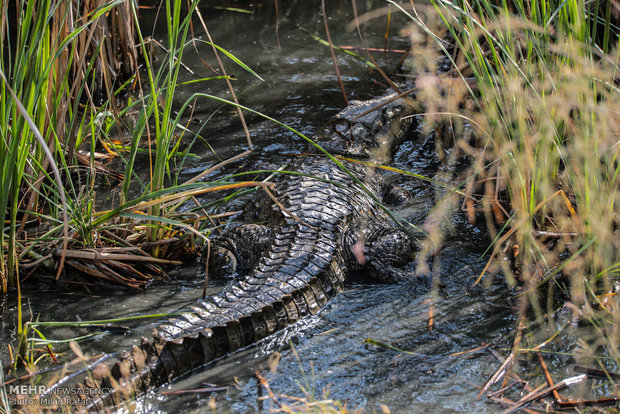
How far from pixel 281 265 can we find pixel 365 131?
2011 millimetres

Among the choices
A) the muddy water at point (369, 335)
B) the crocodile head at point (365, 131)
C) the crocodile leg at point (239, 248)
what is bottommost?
the muddy water at point (369, 335)

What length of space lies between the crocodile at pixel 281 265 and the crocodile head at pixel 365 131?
1 centimetres

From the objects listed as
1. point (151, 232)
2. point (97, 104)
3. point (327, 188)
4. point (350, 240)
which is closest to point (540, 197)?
point (350, 240)

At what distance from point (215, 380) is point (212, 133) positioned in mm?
2794

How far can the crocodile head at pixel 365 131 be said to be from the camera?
4715 millimetres

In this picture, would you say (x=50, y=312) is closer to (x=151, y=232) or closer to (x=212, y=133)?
(x=151, y=232)

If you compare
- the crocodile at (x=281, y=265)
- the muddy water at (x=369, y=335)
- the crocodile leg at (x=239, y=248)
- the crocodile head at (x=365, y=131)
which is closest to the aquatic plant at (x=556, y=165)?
the muddy water at (x=369, y=335)

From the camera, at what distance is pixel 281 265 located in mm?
3230

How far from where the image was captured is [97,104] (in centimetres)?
541

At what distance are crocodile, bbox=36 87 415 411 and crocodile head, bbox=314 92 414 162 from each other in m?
0.01

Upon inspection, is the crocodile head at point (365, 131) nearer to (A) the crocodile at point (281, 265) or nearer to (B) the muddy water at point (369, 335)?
(A) the crocodile at point (281, 265)

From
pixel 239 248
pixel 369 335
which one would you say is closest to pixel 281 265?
pixel 239 248

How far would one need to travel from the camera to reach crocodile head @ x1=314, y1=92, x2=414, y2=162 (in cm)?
471

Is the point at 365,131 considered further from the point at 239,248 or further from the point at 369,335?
the point at 369,335
